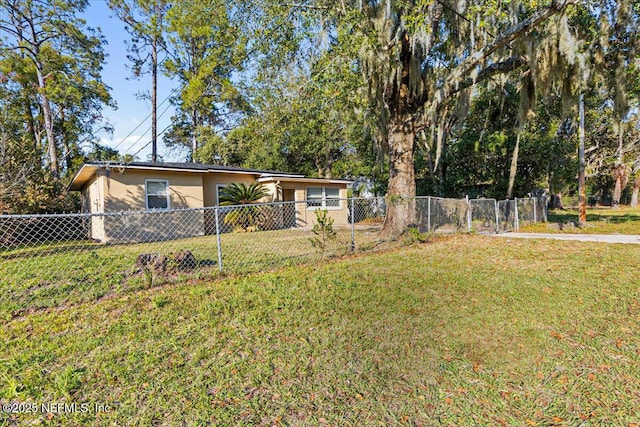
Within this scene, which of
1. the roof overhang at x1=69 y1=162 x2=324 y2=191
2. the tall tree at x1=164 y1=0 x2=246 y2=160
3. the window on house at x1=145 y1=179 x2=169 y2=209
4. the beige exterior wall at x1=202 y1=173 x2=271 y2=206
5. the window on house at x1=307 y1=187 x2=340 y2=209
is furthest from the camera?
the tall tree at x1=164 y1=0 x2=246 y2=160

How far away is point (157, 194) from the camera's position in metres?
10.7

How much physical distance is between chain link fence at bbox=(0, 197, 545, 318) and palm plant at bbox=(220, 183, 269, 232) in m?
0.05

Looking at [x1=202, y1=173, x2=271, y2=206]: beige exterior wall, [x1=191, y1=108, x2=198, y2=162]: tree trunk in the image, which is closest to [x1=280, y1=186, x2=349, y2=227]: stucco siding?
[x1=202, y1=173, x2=271, y2=206]: beige exterior wall

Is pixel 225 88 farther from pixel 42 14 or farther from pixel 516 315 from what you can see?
pixel 516 315

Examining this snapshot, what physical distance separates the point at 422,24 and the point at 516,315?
17.0ft

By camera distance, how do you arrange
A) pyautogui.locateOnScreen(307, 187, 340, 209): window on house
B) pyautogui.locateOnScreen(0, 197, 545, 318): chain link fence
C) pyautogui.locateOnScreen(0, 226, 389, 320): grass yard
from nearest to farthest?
pyautogui.locateOnScreen(0, 226, 389, 320): grass yard, pyautogui.locateOnScreen(0, 197, 545, 318): chain link fence, pyautogui.locateOnScreen(307, 187, 340, 209): window on house

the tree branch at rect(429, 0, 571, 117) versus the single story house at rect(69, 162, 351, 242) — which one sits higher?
the tree branch at rect(429, 0, 571, 117)

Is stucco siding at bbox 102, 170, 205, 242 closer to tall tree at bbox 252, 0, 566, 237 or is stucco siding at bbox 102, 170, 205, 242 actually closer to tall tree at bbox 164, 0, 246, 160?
tall tree at bbox 252, 0, 566, 237

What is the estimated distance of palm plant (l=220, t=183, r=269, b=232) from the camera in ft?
37.7

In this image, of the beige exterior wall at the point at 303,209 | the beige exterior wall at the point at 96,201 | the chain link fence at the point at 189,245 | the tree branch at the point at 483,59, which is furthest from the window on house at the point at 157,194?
the tree branch at the point at 483,59

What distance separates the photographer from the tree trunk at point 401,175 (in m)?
7.71

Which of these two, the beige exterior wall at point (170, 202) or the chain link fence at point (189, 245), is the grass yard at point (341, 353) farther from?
the beige exterior wall at point (170, 202)

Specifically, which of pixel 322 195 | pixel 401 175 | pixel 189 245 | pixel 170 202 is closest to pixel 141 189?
pixel 170 202

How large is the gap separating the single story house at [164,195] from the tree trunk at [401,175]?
154 centimetres
